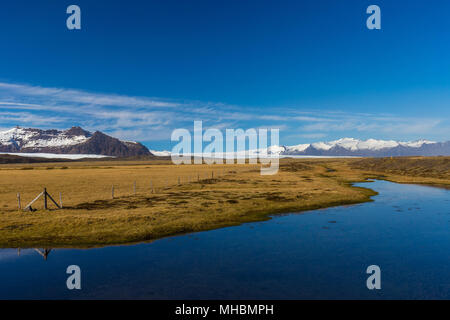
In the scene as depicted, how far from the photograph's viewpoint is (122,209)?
33.8 metres

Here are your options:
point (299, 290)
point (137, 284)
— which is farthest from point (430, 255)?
point (137, 284)

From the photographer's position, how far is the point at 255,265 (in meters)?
19.0

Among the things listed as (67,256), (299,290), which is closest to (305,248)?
(299,290)

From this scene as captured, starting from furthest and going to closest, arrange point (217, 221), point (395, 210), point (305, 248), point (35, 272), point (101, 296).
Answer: point (395, 210) < point (217, 221) < point (305, 248) < point (35, 272) < point (101, 296)

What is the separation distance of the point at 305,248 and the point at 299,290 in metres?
7.41

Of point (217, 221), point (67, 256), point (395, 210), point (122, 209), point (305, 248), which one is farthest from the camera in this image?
point (395, 210)

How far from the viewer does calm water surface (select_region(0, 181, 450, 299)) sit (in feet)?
50.8

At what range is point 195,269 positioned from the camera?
18469mm

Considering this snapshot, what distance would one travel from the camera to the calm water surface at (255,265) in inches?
610

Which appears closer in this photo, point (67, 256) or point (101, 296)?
point (101, 296)
